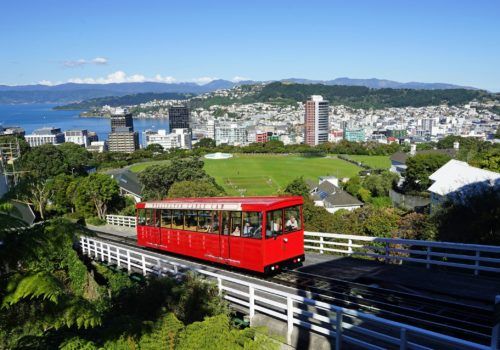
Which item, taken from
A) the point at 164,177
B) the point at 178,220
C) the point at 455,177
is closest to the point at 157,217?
the point at 178,220

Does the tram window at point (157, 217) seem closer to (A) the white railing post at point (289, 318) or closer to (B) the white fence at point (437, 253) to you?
(B) the white fence at point (437, 253)

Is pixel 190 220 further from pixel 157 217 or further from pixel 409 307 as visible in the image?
pixel 409 307

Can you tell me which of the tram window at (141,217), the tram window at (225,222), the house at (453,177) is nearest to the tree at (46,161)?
the tram window at (141,217)

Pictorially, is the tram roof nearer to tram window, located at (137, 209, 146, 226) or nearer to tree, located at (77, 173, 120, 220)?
tram window, located at (137, 209, 146, 226)

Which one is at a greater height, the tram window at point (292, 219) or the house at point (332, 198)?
the tram window at point (292, 219)

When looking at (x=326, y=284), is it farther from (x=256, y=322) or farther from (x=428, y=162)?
(x=428, y=162)

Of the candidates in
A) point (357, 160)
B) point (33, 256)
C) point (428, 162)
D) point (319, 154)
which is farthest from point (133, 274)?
point (319, 154)

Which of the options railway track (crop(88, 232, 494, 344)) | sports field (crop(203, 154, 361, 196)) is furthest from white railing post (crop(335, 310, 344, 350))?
sports field (crop(203, 154, 361, 196))
